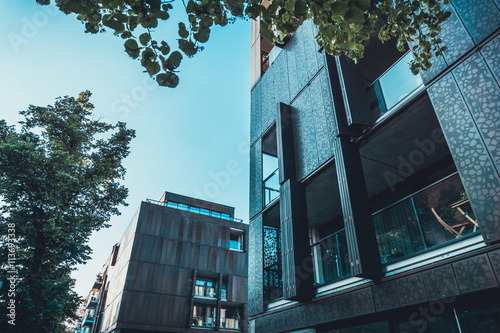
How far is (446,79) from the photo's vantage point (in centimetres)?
470

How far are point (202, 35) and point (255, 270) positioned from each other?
25.0ft

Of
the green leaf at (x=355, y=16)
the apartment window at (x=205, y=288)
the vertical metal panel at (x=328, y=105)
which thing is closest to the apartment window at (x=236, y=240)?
the apartment window at (x=205, y=288)

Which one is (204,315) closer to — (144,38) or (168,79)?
(168,79)

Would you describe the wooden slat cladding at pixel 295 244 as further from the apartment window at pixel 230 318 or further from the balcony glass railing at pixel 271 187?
the apartment window at pixel 230 318

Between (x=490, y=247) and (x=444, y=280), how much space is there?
2.59 feet

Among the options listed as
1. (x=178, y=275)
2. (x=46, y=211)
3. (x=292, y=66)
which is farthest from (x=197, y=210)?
(x=292, y=66)

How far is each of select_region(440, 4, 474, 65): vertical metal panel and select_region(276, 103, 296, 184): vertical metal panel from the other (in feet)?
15.2

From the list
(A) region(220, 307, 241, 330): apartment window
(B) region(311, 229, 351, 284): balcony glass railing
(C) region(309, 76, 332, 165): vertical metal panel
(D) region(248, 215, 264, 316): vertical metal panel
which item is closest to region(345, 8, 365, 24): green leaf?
(C) region(309, 76, 332, 165): vertical metal panel

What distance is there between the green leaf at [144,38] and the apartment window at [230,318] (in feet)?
80.7

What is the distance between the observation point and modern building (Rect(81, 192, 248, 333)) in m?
21.2

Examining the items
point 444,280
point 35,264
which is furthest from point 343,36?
point 35,264

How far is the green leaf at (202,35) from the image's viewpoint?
3.36 metres

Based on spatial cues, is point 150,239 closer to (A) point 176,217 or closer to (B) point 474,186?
(A) point 176,217

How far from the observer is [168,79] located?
137 inches
